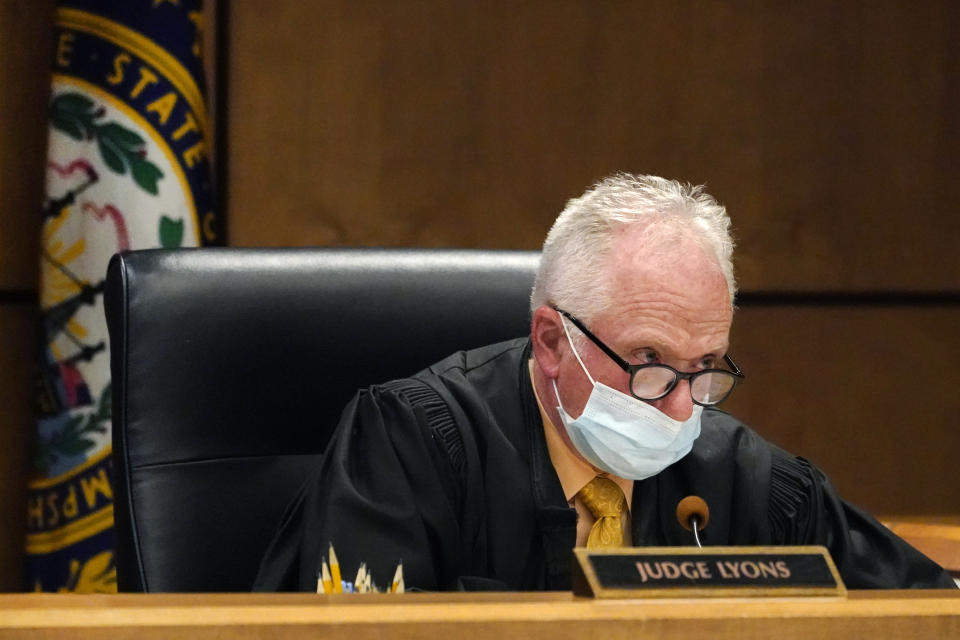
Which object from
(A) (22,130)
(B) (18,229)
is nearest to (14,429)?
(B) (18,229)

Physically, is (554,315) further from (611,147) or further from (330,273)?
(611,147)

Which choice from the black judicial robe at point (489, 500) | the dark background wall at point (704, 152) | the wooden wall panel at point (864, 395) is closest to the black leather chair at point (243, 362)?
the black judicial robe at point (489, 500)

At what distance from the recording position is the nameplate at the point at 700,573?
2.43 ft

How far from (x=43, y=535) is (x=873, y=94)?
189 centimetres

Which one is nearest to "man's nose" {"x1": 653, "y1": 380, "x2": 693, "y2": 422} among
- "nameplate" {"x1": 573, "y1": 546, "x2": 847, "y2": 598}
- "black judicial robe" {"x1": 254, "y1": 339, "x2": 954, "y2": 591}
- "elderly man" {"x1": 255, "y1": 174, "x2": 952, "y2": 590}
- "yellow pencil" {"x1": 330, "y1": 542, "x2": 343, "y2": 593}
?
"elderly man" {"x1": 255, "y1": 174, "x2": 952, "y2": 590}

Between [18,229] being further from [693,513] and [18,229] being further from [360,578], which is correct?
[693,513]

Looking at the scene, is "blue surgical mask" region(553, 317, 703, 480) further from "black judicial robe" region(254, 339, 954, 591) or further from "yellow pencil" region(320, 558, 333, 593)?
"yellow pencil" region(320, 558, 333, 593)

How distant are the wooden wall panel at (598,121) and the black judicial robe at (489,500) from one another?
3.62 feet

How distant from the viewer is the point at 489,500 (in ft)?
4.69

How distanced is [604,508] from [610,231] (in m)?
0.32

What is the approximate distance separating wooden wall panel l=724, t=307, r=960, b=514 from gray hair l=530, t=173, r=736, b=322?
1295mm

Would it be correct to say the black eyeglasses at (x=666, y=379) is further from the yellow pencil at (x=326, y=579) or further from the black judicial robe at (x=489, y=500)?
the yellow pencil at (x=326, y=579)

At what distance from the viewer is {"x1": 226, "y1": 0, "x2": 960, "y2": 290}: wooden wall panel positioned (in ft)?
8.36

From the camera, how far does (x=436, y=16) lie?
2.59 meters
